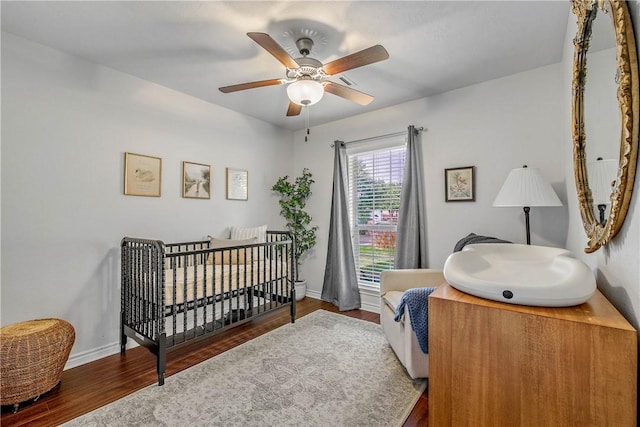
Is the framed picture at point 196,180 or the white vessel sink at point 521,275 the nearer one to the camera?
the white vessel sink at point 521,275

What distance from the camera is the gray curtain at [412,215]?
10.1 feet

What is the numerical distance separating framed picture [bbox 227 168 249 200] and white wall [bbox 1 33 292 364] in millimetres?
469

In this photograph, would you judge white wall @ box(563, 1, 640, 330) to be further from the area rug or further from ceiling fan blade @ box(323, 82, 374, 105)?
ceiling fan blade @ box(323, 82, 374, 105)

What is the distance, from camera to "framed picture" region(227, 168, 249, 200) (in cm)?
349

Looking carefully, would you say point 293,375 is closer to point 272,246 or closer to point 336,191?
point 272,246

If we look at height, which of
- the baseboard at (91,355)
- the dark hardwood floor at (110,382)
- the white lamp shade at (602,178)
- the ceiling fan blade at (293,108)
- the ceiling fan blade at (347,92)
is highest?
the ceiling fan blade at (347,92)

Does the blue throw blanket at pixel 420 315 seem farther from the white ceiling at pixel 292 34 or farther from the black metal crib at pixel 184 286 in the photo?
the white ceiling at pixel 292 34

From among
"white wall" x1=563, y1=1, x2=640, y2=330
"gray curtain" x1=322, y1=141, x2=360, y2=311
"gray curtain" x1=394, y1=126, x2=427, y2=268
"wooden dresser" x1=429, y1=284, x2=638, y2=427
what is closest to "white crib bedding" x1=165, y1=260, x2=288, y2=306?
"gray curtain" x1=322, y1=141, x2=360, y2=311

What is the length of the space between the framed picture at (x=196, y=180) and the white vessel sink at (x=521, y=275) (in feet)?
8.96

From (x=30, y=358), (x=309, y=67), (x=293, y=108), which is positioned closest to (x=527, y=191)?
(x=309, y=67)

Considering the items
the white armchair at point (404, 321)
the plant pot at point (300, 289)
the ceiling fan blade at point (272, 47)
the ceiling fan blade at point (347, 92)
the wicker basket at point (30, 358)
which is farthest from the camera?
the plant pot at point (300, 289)

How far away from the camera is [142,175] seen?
2693mm

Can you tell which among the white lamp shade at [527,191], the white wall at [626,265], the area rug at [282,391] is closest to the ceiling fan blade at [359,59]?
the white wall at [626,265]

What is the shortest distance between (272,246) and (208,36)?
1899 mm
